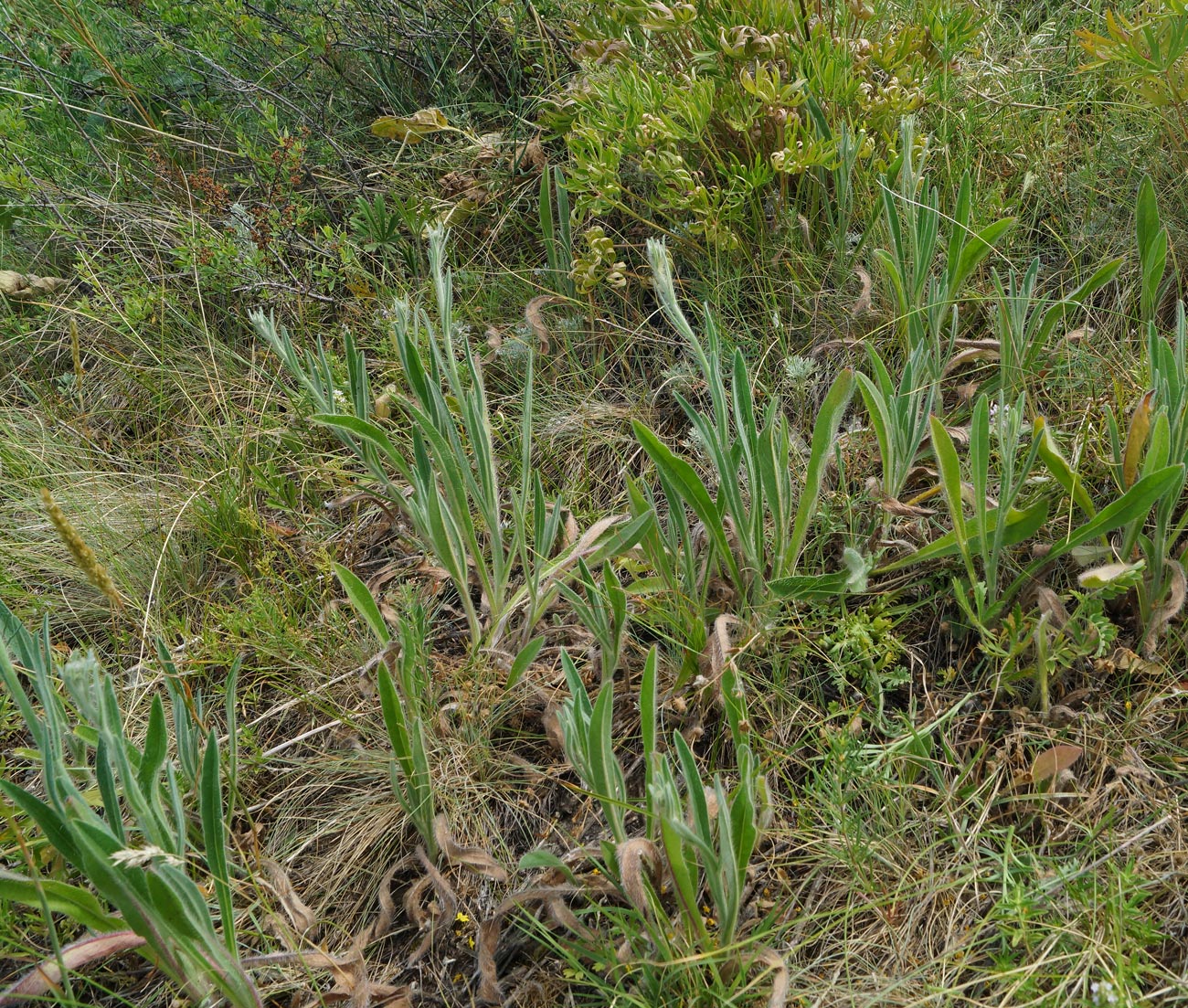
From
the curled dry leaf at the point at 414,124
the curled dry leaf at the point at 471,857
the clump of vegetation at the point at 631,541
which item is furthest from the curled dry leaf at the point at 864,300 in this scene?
the curled dry leaf at the point at 471,857

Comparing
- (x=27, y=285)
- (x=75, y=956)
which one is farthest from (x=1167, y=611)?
(x=27, y=285)

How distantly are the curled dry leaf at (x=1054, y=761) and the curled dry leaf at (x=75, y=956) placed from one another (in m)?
1.22

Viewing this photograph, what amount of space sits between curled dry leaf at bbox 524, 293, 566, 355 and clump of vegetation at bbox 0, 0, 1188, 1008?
17 millimetres

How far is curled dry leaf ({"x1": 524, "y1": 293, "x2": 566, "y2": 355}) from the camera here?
231cm

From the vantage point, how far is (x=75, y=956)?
1.22m

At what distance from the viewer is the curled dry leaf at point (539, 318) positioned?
7.57 ft

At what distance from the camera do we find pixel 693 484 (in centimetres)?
157

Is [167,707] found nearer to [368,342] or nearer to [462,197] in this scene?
[368,342]

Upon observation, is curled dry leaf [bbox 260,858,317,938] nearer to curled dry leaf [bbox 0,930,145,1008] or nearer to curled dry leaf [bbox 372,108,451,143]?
curled dry leaf [bbox 0,930,145,1008]

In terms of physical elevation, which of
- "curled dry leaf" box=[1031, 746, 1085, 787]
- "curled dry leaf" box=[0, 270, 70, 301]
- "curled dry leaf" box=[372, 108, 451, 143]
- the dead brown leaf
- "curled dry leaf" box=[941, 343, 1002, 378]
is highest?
"curled dry leaf" box=[372, 108, 451, 143]

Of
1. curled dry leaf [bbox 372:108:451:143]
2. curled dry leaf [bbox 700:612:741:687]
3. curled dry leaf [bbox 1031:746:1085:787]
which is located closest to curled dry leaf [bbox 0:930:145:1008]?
curled dry leaf [bbox 700:612:741:687]

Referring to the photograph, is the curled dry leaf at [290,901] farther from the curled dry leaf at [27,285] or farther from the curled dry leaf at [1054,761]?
the curled dry leaf at [27,285]

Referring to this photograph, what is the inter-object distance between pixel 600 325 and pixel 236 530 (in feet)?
3.17

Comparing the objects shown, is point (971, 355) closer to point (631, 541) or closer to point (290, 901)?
point (631, 541)
